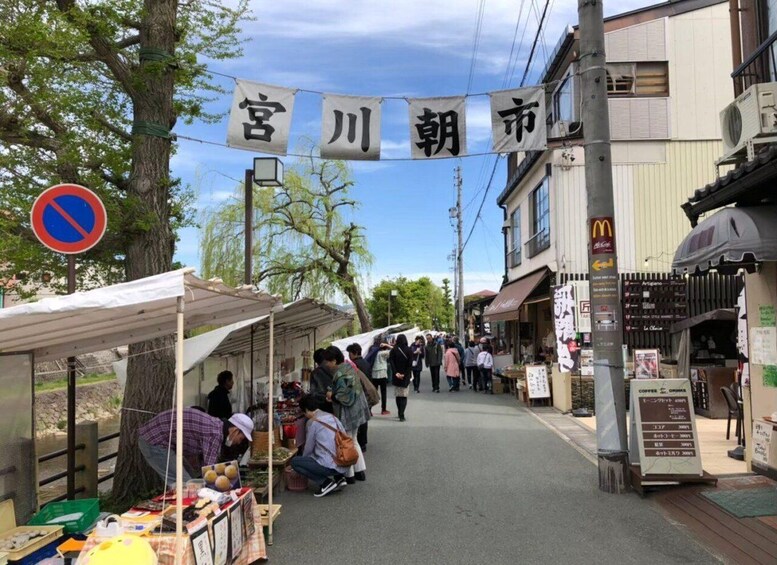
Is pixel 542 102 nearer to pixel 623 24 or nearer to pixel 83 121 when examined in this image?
pixel 83 121

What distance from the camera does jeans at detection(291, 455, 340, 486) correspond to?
7.29 metres

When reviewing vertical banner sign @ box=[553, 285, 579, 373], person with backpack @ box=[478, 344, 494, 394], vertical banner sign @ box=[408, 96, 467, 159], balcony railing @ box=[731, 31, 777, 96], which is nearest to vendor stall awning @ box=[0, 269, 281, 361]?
vertical banner sign @ box=[408, 96, 467, 159]

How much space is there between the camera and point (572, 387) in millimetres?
14414

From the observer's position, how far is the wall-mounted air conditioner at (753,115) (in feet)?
22.0

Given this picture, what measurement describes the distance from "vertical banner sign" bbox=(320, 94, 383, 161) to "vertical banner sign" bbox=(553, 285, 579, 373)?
7.47 metres

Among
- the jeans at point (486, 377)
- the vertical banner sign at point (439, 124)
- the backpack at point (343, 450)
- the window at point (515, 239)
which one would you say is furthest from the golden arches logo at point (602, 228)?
the window at point (515, 239)

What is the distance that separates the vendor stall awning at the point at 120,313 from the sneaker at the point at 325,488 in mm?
2360

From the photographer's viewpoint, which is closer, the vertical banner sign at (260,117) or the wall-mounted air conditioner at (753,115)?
the wall-mounted air conditioner at (753,115)

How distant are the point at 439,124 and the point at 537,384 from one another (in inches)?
345

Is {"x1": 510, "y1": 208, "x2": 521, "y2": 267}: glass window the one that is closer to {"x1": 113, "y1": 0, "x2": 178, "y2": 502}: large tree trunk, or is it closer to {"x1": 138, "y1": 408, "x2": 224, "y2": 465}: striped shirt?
{"x1": 113, "y1": 0, "x2": 178, "y2": 502}: large tree trunk

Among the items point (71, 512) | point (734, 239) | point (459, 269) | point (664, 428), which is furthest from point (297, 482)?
point (459, 269)

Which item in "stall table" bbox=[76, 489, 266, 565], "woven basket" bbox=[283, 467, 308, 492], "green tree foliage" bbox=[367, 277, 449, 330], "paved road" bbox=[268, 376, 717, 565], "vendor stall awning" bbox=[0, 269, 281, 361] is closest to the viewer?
"vendor stall awning" bbox=[0, 269, 281, 361]

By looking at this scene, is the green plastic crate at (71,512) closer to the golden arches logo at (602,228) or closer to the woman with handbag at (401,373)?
the golden arches logo at (602,228)

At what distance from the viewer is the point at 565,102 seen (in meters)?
17.0
